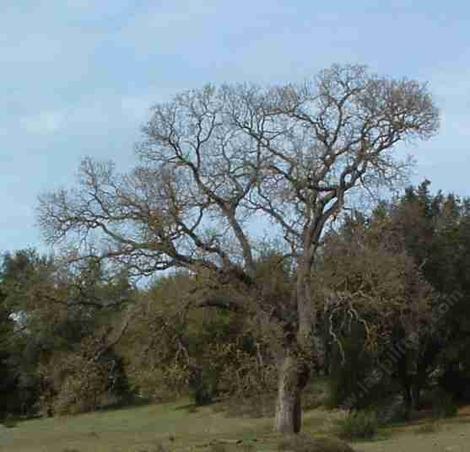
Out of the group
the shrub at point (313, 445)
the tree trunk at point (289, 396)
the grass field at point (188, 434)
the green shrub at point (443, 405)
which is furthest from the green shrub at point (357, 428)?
the green shrub at point (443, 405)

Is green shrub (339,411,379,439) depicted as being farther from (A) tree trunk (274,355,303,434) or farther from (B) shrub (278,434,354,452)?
(B) shrub (278,434,354,452)

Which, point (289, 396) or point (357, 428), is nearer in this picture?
point (357, 428)

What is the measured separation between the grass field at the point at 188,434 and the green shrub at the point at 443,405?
2.35 feet

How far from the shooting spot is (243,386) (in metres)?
35.7

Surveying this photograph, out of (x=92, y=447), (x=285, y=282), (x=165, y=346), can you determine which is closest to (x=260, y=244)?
(x=285, y=282)

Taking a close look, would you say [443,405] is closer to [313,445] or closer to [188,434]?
[188,434]

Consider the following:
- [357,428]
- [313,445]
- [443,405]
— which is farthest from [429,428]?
[313,445]

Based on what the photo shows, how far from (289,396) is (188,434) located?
567 cm

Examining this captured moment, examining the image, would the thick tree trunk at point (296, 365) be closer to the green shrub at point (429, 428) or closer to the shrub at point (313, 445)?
the green shrub at point (429, 428)

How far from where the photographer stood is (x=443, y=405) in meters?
46.9

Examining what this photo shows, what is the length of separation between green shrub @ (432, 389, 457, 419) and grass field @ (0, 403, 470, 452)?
2.35 feet

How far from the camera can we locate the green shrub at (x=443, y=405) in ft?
149

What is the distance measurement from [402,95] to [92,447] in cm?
1684

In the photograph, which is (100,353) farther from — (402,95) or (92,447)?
(402,95)
